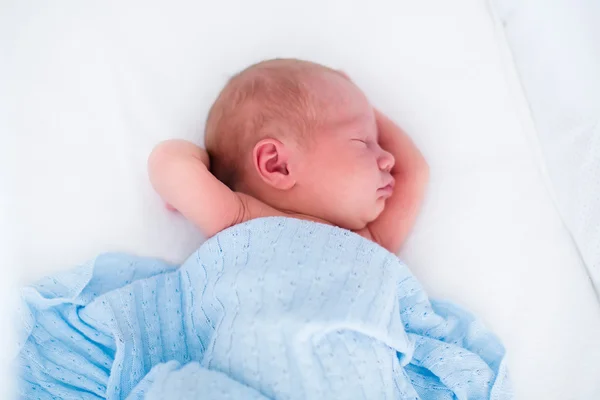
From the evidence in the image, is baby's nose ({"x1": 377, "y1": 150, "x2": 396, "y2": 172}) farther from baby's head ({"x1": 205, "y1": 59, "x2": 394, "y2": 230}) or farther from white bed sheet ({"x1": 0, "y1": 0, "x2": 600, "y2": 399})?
white bed sheet ({"x1": 0, "y1": 0, "x2": 600, "y2": 399})

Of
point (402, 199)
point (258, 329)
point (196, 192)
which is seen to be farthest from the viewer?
point (402, 199)

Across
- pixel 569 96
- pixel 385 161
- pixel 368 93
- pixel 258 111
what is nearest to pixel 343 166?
pixel 385 161

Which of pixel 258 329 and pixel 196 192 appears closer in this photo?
pixel 258 329

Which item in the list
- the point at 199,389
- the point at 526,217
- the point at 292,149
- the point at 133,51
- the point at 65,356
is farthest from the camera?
the point at 133,51

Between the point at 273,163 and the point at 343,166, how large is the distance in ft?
0.44

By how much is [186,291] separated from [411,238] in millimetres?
482

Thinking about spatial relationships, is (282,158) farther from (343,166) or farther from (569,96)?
(569,96)

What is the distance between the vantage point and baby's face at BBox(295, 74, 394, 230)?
117cm

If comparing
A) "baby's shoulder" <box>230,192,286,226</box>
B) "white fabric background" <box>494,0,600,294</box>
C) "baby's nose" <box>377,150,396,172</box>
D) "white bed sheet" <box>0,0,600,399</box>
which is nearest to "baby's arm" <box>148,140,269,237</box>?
"baby's shoulder" <box>230,192,286,226</box>

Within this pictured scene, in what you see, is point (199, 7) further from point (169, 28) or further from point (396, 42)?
point (396, 42)

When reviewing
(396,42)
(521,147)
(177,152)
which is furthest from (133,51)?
(521,147)

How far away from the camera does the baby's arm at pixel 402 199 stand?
127 cm

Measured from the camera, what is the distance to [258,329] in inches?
39.1

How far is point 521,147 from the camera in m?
1.35
